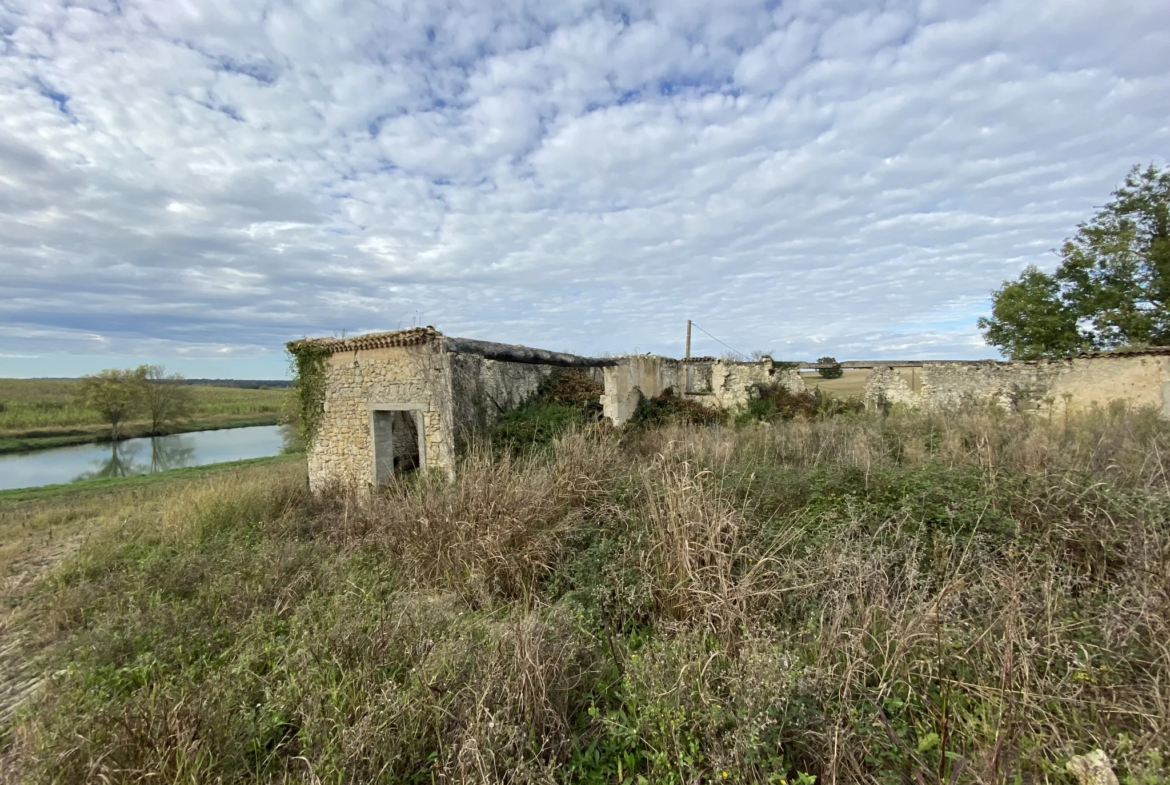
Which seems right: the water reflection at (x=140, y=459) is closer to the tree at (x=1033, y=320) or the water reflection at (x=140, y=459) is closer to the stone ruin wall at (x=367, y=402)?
the stone ruin wall at (x=367, y=402)

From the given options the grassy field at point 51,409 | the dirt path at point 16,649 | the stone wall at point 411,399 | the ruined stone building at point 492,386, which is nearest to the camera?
the dirt path at point 16,649

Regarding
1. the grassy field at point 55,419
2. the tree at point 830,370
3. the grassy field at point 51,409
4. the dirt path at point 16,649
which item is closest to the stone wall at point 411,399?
the dirt path at point 16,649

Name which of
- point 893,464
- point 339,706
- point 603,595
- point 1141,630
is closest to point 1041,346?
point 893,464

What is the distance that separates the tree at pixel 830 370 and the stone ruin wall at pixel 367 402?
11.2 metres

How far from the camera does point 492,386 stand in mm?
8062

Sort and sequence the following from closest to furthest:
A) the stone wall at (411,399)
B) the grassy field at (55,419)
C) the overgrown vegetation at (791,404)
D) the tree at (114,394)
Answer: the stone wall at (411,399)
the overgrown vegetation at (791,404)
the grassy field at (55,419)
the tree at (114,394)

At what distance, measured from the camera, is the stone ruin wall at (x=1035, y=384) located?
36.2 feet

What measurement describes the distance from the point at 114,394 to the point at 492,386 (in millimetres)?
31186

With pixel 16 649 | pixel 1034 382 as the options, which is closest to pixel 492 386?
pixel 16 649

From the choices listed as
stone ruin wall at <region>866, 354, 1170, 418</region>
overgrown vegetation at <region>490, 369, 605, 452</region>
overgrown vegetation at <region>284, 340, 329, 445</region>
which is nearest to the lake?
overgrown vegetation at <region>284, 340, 329, 445</region>

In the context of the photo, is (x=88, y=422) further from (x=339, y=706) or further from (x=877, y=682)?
(x=877, y=682)

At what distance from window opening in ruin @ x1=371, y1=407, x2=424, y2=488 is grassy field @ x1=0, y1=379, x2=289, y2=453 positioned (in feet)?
50.7

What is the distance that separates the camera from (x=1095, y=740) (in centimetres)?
180

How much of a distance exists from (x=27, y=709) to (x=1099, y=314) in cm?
2474
